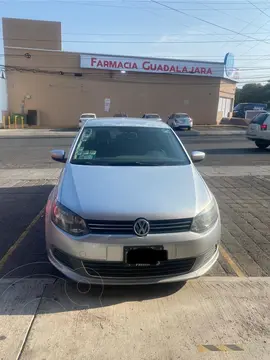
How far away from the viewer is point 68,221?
10.1 ft

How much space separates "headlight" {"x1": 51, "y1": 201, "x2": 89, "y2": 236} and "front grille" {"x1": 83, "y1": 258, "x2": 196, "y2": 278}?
0.92ft

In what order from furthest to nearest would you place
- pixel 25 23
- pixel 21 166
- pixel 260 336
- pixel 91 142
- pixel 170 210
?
pixel 25 23, pixel 21 166, pixel 91 142, pixel 170 210, pixel 260 336

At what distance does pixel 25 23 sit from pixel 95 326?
39.1 meters

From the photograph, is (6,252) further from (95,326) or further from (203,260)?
(203,260)

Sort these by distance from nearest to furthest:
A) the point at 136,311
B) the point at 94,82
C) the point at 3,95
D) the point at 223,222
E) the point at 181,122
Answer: the point at 136,311, the point at 223,222, the point at 181,122, the point at 3,95, the point at 94,82

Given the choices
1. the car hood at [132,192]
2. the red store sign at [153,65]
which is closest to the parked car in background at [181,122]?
the red store sign at [153,65]

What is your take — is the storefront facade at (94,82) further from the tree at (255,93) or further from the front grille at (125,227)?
the tree at (255,93)

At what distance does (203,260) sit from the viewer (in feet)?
10.4

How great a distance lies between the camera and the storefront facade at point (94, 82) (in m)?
36.1

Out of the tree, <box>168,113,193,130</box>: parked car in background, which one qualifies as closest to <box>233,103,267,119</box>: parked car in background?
<box>168,113,193,130</box>: parked car in background

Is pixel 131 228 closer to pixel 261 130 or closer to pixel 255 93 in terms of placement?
pixel 261 130

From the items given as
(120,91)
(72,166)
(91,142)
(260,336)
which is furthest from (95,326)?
(120,91)

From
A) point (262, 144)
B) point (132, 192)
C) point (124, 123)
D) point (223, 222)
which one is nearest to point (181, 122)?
point (262, 144)

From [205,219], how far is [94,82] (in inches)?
1433
